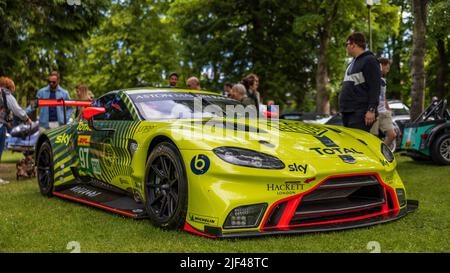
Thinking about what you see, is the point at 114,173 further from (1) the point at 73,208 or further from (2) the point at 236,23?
(2) the point at 236,23

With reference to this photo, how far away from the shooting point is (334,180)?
403 centimetres

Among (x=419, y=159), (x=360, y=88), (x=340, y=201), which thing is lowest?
(x=419, y=159)

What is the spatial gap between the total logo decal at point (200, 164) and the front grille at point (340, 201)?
2.62ft

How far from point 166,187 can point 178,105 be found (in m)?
1.24

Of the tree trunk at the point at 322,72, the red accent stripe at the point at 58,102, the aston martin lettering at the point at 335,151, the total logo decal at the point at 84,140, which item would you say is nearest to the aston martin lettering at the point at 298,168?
the aston martin lettering at the point at 335,151

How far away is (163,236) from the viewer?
158 inches

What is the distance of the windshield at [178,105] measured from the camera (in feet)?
16.5

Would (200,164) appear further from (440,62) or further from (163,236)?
(440,62)

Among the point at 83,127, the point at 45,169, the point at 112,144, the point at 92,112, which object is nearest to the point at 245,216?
the point at 112,144

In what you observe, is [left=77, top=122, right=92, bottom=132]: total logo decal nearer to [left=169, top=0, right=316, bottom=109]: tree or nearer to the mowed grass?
the mowed grass

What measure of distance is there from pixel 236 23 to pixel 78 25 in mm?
13850

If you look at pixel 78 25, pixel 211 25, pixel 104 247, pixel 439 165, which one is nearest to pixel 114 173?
pixel 104 247

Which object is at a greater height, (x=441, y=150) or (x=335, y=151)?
(x=335, y=151)
